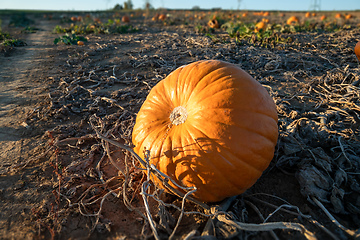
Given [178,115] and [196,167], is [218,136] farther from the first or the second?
[178,115]

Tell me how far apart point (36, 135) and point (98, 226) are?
2.16 metres

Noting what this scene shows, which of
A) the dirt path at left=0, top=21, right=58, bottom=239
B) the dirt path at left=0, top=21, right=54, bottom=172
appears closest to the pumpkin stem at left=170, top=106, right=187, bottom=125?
the dirt path at left=0, top=21, right=58, bottom=239

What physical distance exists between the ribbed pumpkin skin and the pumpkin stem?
34mm

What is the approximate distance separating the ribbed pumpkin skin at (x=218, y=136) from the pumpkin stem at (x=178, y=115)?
0.03m

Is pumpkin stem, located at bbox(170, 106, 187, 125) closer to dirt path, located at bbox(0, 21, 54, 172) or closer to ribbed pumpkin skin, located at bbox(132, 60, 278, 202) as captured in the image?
ribbed pumpkin skin, located at bbox(132, 60, 278, 202)

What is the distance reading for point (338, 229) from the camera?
173 cm

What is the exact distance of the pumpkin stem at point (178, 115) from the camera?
6.91 ft

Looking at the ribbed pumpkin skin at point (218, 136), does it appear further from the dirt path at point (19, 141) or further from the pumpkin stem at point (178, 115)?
the dirt path at point (19, 141)

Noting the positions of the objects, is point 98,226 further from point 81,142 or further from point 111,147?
point 81,142

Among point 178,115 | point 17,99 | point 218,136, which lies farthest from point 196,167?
point 17,99

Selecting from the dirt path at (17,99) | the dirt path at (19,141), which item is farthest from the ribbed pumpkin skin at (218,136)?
the dirt path at (17,99)

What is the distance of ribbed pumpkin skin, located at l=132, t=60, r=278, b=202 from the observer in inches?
73.5

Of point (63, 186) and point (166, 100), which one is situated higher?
point (166, 100)

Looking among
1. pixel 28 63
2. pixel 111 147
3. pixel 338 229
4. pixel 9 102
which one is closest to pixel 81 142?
pixel 111 147
